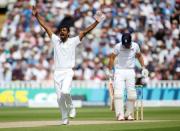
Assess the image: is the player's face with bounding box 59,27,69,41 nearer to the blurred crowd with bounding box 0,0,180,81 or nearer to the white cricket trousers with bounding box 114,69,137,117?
the white cricket trousers with bounding box 114,69,137,117

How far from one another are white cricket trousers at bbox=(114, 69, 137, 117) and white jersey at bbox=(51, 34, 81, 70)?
8.51 feet

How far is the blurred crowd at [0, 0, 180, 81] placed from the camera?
34906mm

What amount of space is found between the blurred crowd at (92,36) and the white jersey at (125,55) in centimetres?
1284

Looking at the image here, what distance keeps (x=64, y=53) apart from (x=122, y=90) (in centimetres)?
294

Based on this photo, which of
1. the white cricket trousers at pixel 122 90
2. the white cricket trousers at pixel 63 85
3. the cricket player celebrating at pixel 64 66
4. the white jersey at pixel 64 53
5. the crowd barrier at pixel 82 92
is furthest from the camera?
the crowd barrier at pixel 82 92

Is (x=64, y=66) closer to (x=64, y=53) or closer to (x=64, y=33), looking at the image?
(x=64, y=53)

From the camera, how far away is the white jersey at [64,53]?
1808 centimetres

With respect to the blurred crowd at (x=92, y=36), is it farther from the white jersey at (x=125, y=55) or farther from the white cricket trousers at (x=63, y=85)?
the white cricket trousers at (x=63, y=85)

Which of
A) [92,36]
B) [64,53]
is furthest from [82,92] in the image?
[64,53]

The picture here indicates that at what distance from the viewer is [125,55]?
67.3ft

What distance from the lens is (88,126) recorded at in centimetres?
1744

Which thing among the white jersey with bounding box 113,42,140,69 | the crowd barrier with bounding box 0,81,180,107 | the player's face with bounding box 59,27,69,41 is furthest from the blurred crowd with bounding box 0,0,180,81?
the player's face with bounding box 59,27,69,41

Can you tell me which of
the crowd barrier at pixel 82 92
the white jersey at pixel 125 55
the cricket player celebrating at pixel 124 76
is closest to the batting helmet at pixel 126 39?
the cricket player celebrating at pixel 124 76

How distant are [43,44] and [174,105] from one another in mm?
7201
